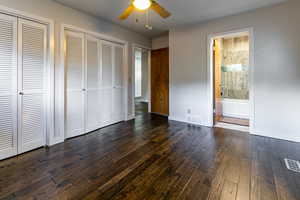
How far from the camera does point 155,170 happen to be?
6.61 ft

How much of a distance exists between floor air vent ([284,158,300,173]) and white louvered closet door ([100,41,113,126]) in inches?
144

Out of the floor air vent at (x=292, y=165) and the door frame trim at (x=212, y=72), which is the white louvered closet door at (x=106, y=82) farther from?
the floor air vent at (x=292, y=165)

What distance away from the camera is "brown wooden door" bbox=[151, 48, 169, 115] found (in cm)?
523

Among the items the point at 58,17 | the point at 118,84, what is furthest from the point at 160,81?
the point at 58,17

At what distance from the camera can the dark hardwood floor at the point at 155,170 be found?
1.61 meters

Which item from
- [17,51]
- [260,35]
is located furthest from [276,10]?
[17,51]

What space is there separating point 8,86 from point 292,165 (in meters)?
4.35

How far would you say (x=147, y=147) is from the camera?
2.72 meters

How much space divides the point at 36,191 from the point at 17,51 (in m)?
2.10

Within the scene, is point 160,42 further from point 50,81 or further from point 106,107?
point 50,81

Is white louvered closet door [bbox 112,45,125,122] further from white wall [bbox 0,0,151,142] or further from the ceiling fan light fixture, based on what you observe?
the ceiling fan light fixture

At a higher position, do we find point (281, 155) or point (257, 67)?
point (257, 67)

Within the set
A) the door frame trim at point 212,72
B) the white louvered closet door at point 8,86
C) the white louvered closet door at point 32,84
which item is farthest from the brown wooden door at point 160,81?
the white louvered closet door at point 8,86

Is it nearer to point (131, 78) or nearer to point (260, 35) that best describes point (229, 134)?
point (260, 35)
